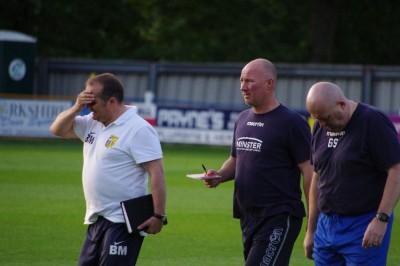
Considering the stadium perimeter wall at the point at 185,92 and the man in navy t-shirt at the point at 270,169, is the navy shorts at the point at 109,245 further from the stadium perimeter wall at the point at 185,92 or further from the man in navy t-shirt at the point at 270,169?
the stadium perimeter wall at the point at 185,92

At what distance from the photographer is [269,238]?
7488 mm

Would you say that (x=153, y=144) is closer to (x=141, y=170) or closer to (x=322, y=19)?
(x=141, y=170)

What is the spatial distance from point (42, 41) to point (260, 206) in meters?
36.2

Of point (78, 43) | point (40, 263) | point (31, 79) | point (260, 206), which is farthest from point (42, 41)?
point (260, 206)

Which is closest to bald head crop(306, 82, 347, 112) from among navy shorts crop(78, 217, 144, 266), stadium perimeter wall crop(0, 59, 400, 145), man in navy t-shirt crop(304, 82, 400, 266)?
man in navy t-shirt crop(304, 82, 400, 266)

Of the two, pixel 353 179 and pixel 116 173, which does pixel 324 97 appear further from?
pixel 116 173

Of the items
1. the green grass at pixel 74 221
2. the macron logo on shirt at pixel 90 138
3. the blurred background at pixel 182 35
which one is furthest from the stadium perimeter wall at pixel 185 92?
the macron logo on shirt at pixel 90 138

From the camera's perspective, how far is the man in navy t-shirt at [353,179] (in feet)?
21.8

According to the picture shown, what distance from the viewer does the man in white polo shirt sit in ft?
23.6

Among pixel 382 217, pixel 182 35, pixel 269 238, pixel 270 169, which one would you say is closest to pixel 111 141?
pixel 270 169

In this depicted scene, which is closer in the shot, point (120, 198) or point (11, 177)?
point (120, 198)

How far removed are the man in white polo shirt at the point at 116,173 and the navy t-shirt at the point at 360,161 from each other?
50.0 inches

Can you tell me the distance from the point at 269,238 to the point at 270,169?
0.53 m

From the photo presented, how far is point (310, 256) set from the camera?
290 inches
